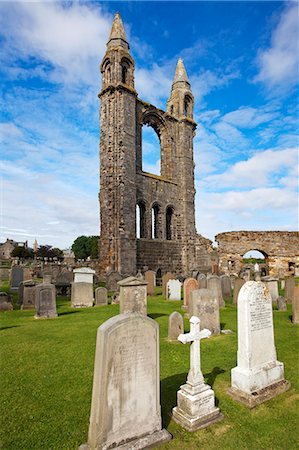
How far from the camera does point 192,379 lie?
3385 mm

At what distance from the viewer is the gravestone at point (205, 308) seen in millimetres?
6680

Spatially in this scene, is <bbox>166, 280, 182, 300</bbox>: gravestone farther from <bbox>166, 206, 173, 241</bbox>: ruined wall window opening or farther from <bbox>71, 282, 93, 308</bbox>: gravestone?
<bbox>166, 206, 173, 241</bbox>: ruined wall window opening

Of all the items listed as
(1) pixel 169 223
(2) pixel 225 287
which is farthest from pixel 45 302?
(1) pixel 169 223

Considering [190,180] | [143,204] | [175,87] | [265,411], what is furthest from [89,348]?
[175,87]

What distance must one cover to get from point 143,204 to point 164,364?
51.8ft

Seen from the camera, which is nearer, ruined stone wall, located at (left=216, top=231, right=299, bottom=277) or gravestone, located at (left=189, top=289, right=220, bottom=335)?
gravestone, located at (left=189, top=289, right=220, bottom=335)

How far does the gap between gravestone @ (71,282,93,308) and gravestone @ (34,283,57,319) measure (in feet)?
6.14

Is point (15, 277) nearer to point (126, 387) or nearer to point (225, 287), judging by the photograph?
point (225, 287)

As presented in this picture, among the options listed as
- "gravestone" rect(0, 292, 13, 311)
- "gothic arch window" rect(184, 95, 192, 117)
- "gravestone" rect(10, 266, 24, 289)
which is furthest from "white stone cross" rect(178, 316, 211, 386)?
"gothic arch window" rect(184, 95, 192, 117)

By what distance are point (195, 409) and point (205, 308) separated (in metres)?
3.60

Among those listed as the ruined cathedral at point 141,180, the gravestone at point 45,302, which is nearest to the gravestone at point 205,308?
the gravestone at point 45,302

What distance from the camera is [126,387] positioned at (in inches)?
114

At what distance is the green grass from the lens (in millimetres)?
3049

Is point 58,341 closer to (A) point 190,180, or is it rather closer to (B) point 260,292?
(B) point 260,292
